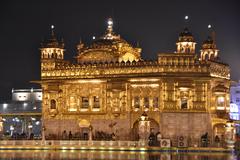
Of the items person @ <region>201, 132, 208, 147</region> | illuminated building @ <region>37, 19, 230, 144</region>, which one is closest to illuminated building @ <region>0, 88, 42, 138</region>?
illuminated building @ <region>37, 19, 230, 144</region>

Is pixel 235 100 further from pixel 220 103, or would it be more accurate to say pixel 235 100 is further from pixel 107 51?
pixel 107 51

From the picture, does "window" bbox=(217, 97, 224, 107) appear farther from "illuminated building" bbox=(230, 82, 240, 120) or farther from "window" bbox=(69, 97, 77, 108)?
"illuminated building" bbox=(230, 82, 240, 120)

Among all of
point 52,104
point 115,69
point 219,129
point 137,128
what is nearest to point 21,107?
point 52,104

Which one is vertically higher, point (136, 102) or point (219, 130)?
point (136, 102)

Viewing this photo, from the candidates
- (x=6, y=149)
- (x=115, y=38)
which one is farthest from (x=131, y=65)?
(x=6, y=149)

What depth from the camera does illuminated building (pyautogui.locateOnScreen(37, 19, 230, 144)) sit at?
43781 mm

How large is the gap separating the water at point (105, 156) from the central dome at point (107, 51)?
9.89 meters

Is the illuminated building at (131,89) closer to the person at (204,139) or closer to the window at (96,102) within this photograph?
the window at (96,102)

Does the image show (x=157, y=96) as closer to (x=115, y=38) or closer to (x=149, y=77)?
(x=149, y=77)

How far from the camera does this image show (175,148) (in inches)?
1633

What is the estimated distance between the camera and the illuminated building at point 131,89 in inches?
1724

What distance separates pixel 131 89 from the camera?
150 ft

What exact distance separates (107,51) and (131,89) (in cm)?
434

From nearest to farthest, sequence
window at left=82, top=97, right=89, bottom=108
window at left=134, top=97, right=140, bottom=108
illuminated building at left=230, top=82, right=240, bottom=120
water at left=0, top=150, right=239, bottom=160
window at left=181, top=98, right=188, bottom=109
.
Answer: water at left=0, top=150, right=239, bottom=160, window at left=181, top=98, right=188, bottom=109, window at left=134, top=97, right=140, bottom=108, window at left=82, top=97, right=89, bottom=108, illuminated building at left=230, top=82, right=240, bottom=120
